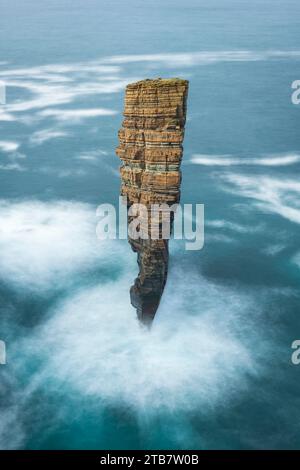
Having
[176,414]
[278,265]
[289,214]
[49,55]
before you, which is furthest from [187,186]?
[49,55]

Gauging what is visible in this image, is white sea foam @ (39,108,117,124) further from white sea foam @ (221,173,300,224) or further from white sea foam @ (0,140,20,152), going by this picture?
white sea foam @ (221,173,300,224)

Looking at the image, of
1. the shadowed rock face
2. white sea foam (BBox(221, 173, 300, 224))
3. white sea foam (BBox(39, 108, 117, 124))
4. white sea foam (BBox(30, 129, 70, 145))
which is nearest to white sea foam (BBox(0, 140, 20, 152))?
white sea foam (BBox(30, 129, 70, 145))

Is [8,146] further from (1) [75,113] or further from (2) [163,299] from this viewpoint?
(2) [163,299]

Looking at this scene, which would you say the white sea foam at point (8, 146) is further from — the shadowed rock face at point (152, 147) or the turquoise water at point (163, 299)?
the shadowed rock face at point (152, 147)

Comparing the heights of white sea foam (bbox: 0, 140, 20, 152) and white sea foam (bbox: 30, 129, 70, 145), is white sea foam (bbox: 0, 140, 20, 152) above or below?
below

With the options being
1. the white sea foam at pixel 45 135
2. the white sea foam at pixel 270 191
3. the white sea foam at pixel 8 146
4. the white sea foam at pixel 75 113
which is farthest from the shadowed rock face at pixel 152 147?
the white sea foam at pixel 75 113

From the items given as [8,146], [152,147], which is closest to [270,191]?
[152,147]
